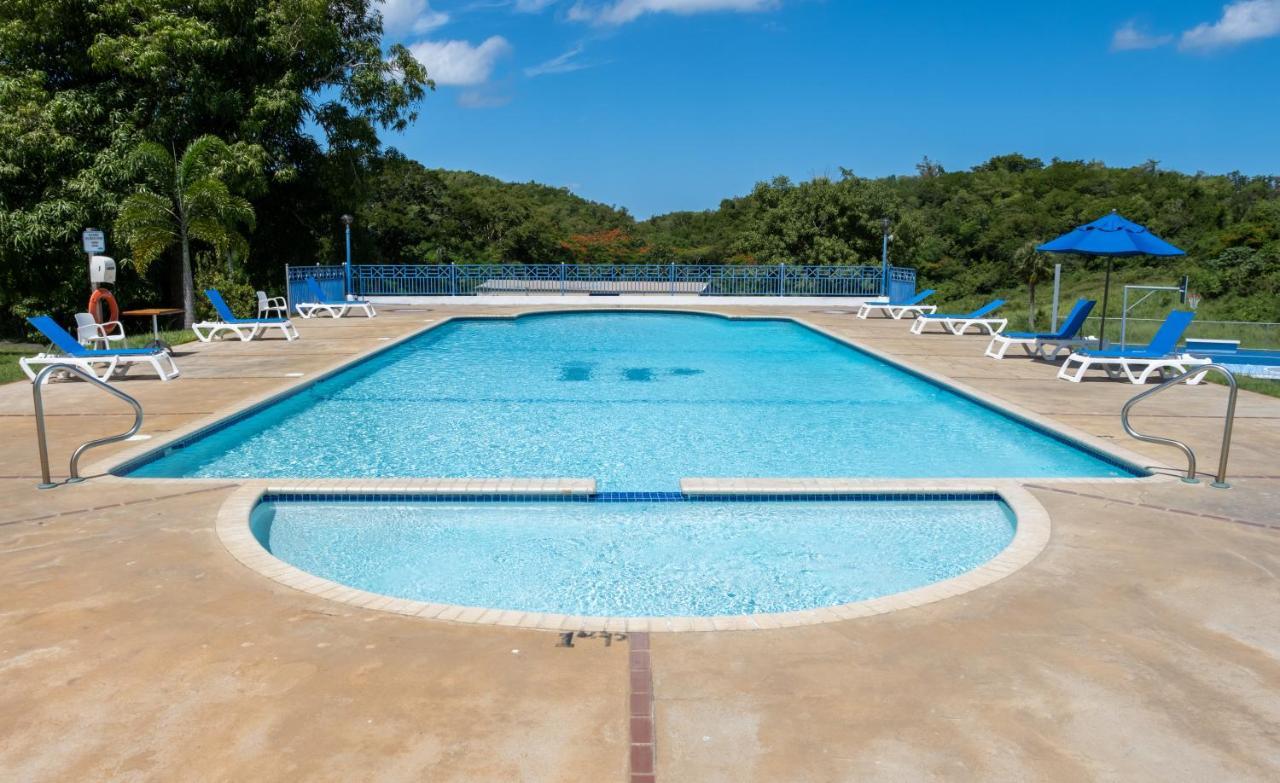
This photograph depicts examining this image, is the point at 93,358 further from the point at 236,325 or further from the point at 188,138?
the point at 188,138

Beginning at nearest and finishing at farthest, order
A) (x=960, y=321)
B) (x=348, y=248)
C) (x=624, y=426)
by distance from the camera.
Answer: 1. (x=624, y=426)
2. (x=960, y=321)
3. (x=348, y=248)

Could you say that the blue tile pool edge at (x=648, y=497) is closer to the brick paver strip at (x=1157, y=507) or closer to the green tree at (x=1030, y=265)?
the brick paver strip at (x=1157, y=507)

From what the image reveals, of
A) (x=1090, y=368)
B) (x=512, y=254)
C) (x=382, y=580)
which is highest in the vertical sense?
(x=512, y=254)

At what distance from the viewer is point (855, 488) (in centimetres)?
594

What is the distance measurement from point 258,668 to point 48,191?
19.1m

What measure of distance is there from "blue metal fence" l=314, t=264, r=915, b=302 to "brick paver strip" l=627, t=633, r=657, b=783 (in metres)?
20.7

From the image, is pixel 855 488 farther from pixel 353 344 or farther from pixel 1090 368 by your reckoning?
pixel 353 344

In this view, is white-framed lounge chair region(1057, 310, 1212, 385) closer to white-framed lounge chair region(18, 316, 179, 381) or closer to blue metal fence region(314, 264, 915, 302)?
white-framed lounge chair region(18, 316, 179, 381)

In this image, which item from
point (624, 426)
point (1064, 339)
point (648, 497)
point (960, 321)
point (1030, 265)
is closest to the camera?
point (648, 497)

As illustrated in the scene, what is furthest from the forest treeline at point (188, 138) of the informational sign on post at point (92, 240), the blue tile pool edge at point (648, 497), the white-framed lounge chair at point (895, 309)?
the blue tile pool edge at point (648, 497)

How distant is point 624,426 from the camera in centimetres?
870

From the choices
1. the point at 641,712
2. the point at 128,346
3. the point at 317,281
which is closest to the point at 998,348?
the point at 641,712

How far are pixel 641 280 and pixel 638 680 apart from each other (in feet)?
76.6

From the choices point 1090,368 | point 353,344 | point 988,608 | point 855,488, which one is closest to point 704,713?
point 988,608
